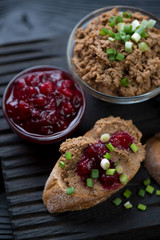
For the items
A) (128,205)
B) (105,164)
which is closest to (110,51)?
(105,164)

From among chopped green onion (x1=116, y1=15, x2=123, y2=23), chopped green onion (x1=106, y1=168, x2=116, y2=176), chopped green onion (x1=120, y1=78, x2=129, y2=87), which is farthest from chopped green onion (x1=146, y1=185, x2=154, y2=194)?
chopped green onion (x1=116, y1=15, x2=123, y2=23)

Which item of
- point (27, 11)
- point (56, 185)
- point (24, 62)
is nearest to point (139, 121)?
point (56, 185)

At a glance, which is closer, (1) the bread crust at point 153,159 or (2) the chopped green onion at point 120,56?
(2) the chopped green onion at point 120,56

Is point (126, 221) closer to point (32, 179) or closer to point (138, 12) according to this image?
point (32, 179)

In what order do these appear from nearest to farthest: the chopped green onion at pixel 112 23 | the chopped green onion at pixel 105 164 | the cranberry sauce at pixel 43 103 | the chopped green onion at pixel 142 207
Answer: the chopped green onion at pixel 105 164 → the chopped green onion at pixel 112 23 → the cranberry sauce at pixel 43 103 → the chopped green onion at pixel 142 207

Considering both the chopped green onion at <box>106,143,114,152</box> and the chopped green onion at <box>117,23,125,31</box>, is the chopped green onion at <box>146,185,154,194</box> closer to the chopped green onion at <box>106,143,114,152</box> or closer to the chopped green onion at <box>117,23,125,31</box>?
the chopped green onion at <box>106,143,114,152</box>

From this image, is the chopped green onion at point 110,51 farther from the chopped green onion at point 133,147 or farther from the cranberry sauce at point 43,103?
the chopped green onion at point 133,147

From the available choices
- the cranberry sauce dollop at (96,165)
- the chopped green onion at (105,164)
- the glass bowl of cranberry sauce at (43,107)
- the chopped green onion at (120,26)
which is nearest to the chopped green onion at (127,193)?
the cranberry sauce dollop at (96,165)
